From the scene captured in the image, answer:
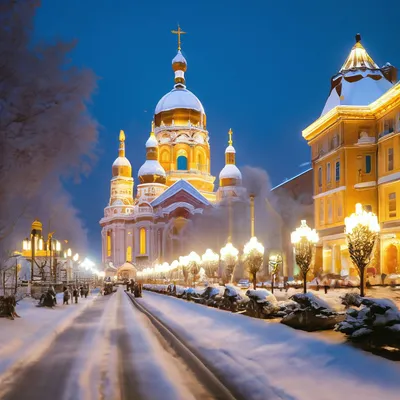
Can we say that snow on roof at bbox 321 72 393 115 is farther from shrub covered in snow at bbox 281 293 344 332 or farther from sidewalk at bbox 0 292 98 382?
shrub covered in snow at bbox 281 293 344 332

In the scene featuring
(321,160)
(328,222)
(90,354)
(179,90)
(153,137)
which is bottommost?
(90,354)

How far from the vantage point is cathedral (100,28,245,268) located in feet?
345

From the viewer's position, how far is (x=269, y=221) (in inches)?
2672

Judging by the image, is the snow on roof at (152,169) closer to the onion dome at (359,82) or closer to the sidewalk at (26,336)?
the onion dome at (359,82)

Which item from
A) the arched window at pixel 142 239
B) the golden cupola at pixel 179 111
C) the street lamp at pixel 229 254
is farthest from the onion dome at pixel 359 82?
the golden cupola at pixel 179 111

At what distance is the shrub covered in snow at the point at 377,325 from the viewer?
10.0 m

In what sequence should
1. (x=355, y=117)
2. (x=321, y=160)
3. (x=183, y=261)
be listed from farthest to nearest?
(x=183, y=261) < (x=321, y=160) < (x=355, y=117)

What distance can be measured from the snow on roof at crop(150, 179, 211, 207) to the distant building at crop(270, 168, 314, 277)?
38.0 meters

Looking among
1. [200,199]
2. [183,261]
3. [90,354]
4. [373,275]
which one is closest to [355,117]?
[373,275]

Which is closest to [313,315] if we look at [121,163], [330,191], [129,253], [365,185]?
[365,185]

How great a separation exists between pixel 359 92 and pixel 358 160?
207 inches

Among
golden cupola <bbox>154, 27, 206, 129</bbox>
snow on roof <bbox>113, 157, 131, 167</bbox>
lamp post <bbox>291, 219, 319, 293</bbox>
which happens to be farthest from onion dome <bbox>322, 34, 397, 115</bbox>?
snow on roof <bbox>113, 157, 131, 167</bbox>

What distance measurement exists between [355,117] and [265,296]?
26.4 m

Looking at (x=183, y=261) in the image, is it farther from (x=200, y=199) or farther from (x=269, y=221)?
(x=200, y=199)
